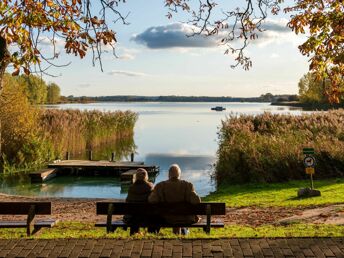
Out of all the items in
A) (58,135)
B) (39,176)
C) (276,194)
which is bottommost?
(39,176)

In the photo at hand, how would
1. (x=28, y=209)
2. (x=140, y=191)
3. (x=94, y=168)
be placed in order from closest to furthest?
(x=28, y=209), (x=140, y=191), (x=94, y=168)

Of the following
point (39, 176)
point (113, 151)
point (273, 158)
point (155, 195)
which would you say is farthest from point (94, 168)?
point (155, 195)

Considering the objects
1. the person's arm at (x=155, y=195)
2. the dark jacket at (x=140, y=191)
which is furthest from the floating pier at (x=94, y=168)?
the person's arm at (x=155, y=195)

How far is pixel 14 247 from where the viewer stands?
722 cm

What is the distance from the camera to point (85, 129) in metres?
37.1

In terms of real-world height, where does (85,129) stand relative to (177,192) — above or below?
below

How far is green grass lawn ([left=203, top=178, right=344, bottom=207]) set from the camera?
14.5 metres

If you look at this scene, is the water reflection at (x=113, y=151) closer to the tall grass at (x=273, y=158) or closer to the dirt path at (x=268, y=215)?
the tall grass at (x=273, y=158)

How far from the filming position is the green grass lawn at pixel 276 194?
47.7 feet

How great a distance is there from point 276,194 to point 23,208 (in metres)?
9.65

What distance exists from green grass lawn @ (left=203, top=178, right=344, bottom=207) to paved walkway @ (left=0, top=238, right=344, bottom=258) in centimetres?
691

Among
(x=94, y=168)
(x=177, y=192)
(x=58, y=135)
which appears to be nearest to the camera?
(x=177, y=192)

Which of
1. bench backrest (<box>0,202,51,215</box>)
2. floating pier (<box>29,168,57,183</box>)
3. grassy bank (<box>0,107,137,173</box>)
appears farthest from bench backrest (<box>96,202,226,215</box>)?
grassy bank (<box>0,107,137,173</box>)

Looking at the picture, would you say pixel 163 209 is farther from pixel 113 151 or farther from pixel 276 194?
pixel 113 151
